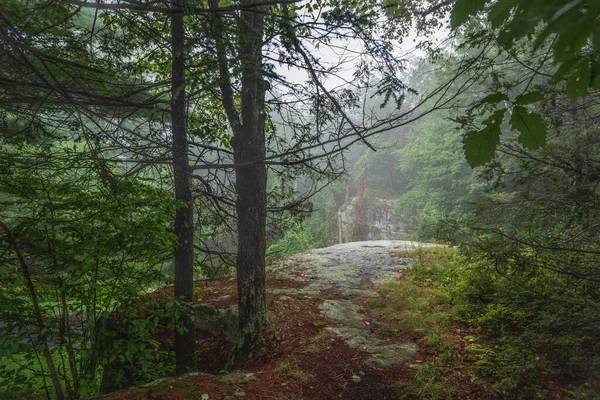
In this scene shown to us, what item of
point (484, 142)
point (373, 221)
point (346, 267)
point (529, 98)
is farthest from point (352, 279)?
point (373, 221)

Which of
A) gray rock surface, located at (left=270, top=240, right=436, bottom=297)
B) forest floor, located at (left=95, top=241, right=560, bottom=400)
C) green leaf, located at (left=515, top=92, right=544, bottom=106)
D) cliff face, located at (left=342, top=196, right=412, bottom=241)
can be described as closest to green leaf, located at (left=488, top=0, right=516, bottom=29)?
green leaf, located at (left=515, top=92, right=544, bottom=106)

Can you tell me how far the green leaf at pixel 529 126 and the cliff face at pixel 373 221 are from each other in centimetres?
2661

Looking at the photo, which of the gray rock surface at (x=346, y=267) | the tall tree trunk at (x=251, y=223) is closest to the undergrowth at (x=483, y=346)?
the gray rock surface at (x=346, y=267)

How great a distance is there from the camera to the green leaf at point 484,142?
1210mm

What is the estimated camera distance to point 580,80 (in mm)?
1039

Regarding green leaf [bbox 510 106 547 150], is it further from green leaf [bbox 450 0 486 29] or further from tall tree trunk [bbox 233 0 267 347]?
tall tree trunk [bbox 233 0 267 347]

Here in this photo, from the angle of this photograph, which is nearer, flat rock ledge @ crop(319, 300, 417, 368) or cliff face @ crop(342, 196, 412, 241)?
flat rock ledge @ crop(319, 300, 417, 368)

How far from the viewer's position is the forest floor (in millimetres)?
3240

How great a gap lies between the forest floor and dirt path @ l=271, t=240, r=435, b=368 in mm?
24

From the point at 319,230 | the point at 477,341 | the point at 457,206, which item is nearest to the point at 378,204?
the point at 319,230

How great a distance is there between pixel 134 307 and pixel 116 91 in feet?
10.1

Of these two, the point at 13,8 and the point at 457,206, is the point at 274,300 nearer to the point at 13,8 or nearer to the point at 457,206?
the point at 13,8

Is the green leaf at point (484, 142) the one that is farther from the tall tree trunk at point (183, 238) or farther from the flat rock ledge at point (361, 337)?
the tall tree trunk at point (183, 238)

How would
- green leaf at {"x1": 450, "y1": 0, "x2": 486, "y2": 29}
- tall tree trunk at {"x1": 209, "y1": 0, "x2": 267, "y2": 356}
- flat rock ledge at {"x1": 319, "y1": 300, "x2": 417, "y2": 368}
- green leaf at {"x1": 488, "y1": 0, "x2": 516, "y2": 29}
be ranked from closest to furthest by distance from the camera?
1. green leaf at {"x1": 488, "y1": 0, "x2": 516, "y2": 29}
2. green leaf at {"x1": 450, "y1": 0, "x2": 486, "y2": 29}
3. flat rock ledge at {"x1": 319, "y1": 300, "x2": 417, "y2": 368}
4. tall tree trunk at {"x1": 209, "y1": 0, "x2": 267, "y2": 356}
